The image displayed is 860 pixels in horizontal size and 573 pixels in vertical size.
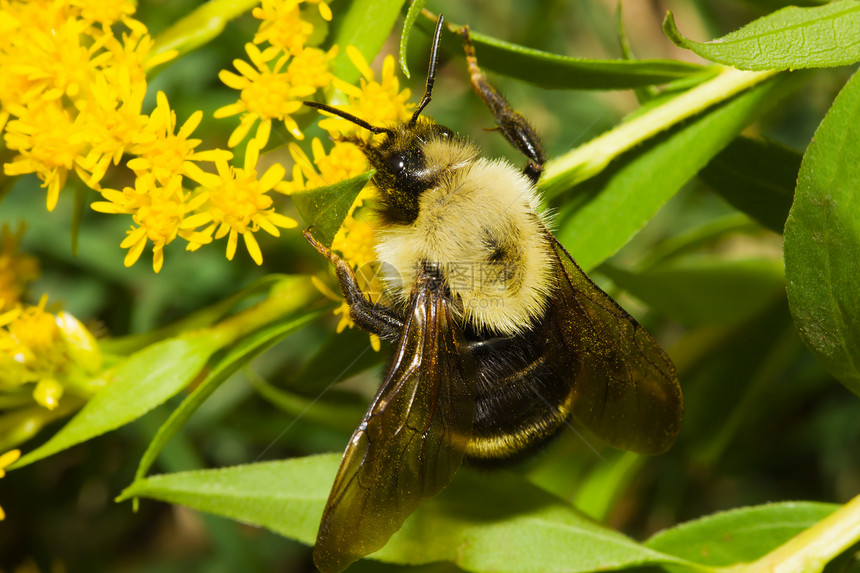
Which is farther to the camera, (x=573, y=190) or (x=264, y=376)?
(x=264, y=376)

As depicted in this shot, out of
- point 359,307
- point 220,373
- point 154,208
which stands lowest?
point 220,373

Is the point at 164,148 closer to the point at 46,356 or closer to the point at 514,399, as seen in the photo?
the point at 46,356

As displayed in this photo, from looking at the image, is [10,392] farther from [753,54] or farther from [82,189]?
[753,54]

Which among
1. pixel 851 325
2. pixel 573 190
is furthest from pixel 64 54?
pixel 851 325

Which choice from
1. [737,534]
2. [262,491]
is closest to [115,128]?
[262,491]

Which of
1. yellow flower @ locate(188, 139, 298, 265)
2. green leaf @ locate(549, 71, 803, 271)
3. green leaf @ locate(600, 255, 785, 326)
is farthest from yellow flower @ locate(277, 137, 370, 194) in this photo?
green leaf @ locate(600, 255, 785, 326)

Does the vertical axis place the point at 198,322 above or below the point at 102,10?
below

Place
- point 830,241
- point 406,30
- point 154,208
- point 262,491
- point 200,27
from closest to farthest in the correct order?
point 406,30
point 830,241
point 154,208
point 262,491
point 200,27
